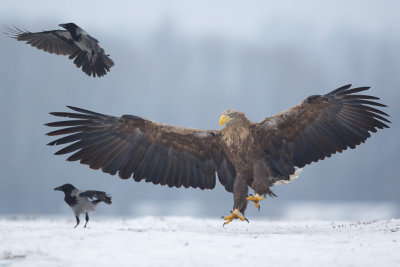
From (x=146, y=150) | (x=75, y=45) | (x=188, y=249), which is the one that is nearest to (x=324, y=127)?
(x=146, y=150)

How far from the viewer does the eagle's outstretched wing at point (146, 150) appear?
9180 millimetres

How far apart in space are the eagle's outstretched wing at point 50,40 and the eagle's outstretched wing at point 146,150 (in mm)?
3809

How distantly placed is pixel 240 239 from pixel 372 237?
2037 mm

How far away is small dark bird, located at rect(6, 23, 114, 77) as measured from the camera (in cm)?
1155

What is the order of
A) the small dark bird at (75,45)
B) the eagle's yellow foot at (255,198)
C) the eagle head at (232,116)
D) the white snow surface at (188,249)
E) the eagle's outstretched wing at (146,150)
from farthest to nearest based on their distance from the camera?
the small dark bird at (75,45)
the eagle's outstretched wing at (146,150)
the eagle head at (232,116)
the eagle's yellow foot at (255,198)
the white snow surface at (188,249)

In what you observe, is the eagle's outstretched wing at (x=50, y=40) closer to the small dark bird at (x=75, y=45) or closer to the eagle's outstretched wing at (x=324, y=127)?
the small dark bird at (x=75, y=45)

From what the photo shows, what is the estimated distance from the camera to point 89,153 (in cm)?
925

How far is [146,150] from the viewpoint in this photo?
31.1 ft

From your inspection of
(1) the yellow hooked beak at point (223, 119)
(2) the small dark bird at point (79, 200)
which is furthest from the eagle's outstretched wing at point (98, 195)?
(1) the yellow hooked beak at point (223, 119)

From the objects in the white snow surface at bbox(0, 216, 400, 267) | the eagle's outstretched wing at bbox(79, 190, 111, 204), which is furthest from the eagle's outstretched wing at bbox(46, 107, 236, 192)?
the white snow surface at bbox(0, 216, 400, 267)

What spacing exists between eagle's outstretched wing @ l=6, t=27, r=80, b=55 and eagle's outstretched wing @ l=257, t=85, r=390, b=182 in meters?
5.79

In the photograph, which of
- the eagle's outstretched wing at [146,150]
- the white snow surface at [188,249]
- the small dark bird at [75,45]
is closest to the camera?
the white snow surface at [188,249]

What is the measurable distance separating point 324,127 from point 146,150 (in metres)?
3.26

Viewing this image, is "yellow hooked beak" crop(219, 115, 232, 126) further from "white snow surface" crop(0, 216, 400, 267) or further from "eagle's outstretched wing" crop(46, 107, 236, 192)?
"white snow surface" crop(0, 216, 400, 267)
